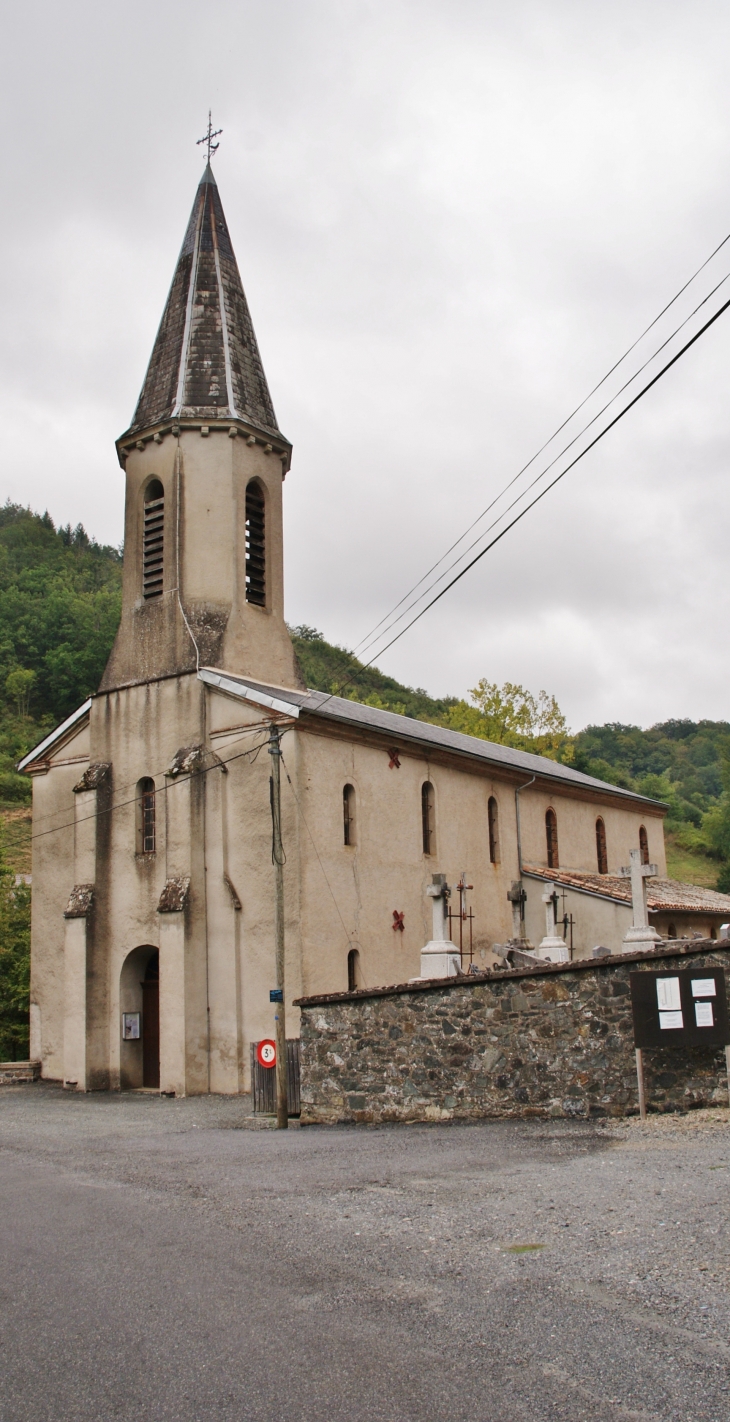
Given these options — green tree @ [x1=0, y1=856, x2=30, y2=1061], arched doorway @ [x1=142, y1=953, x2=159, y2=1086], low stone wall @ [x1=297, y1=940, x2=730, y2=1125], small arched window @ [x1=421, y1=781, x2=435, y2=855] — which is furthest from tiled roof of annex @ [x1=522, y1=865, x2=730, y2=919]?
green tree @ [x1=0, y1=856, x2=30, y2=1061]

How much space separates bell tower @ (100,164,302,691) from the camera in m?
25.0

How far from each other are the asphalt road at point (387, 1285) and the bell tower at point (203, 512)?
46.9 feet

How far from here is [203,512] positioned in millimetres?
25469

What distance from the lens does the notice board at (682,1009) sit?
39.9 feet

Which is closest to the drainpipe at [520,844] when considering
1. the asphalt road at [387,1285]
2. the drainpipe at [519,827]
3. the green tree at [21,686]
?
the drainpipe at [519,827]

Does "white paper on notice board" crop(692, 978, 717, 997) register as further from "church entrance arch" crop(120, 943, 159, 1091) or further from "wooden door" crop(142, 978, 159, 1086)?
"wooden door" crop(142, 978, 159, 1086)

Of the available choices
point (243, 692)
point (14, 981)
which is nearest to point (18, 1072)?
point (14, 981)

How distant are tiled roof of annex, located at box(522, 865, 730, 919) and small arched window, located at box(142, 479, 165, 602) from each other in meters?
12.9

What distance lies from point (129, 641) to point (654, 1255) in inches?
808

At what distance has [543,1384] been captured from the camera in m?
5.20

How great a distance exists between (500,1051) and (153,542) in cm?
1606

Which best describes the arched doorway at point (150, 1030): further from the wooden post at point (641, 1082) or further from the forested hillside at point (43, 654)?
the forested hillside at point (43, 654)

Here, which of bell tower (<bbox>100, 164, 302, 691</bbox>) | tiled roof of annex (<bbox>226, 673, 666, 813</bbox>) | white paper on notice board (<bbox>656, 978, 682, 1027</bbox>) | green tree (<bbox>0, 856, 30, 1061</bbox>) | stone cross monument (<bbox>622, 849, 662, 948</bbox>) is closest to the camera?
white paper on notice board (<bbox>656, 978, 682, 1027</bbox>)

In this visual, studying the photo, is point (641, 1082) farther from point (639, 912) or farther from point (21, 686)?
point (21, 686)
